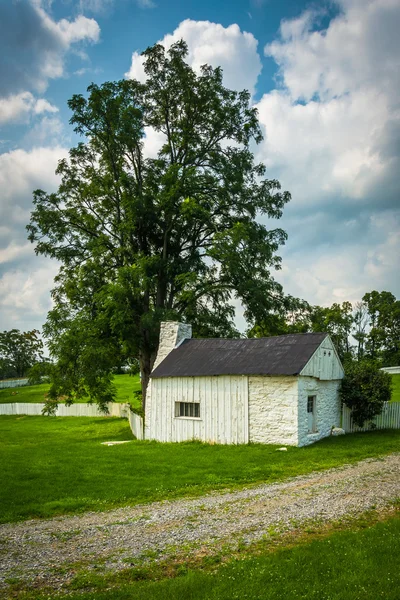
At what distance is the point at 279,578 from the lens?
6758 mm

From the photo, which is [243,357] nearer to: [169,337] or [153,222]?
[169,337]

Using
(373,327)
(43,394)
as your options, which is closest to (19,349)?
(43,394)

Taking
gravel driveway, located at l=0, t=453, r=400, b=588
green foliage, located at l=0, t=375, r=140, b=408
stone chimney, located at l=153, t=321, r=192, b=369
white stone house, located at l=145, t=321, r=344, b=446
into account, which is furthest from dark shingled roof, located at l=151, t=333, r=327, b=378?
green foliage, located at l=0, t=375, r=140, b=408

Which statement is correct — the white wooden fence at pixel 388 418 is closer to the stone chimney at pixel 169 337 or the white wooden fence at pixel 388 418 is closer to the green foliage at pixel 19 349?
the stone chimney at pixel 169 337

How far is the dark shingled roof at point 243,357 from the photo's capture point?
19781mm

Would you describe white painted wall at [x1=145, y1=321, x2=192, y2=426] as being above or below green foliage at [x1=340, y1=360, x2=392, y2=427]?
above

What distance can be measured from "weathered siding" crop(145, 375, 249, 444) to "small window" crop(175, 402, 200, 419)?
20cm

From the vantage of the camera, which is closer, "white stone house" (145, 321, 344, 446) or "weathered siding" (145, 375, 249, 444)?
"white stone house" (145, 321, 344, 446)

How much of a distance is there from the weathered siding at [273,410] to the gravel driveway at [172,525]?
5.73 metres

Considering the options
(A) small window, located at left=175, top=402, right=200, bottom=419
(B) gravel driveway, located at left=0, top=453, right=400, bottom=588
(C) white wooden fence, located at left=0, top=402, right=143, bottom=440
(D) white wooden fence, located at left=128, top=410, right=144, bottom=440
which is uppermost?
(A) small window, located at left=175, top=402, right=200, bottom=419

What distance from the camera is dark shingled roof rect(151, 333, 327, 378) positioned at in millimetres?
19781

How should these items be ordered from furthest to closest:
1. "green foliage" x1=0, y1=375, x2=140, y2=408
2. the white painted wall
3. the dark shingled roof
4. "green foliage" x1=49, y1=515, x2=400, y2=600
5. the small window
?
"green foliage" x1=0, y1=375, x2=140, y2=408 < the white painted wall < the small window < the dark shingled roof < "green foliage" x1=49, y1=515, x2=400, y2=600

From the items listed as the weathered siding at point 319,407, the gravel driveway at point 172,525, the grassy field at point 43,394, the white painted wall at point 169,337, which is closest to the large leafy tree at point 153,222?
the white painted wall at point 169,337

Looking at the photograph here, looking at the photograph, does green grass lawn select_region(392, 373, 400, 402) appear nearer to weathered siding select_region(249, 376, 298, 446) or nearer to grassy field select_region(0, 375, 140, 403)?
weathered siding select_region(249, 376, 298, 446)
